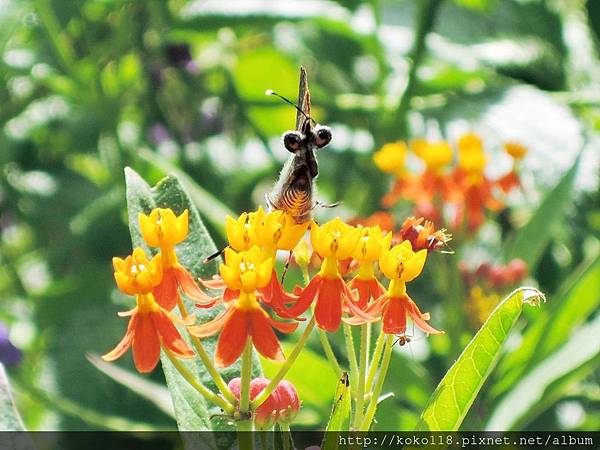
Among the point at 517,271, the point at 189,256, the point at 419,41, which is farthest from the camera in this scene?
the point at 419,41

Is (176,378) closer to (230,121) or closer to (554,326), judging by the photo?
(554,326)

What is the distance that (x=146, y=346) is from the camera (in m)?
1.20

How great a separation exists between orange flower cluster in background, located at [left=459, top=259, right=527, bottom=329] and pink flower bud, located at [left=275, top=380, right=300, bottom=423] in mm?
1120

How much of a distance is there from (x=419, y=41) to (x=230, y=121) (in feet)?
2.50

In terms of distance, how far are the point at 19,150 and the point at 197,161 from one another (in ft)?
1.81

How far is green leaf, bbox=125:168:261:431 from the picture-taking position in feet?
4.33

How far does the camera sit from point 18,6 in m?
2.24

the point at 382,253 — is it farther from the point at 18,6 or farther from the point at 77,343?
the point at 77,343

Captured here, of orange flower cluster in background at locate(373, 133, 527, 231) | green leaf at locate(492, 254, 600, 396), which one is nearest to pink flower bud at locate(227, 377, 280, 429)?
green leaf at locate(492, 254, 600, 396)

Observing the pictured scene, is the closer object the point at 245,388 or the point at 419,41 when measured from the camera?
the point at 245,388

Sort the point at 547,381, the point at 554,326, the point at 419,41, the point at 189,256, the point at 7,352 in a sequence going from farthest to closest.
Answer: the point at 419,41, the point at 7,352, the point at 554,326, the point at 547,381, the point at 189,256

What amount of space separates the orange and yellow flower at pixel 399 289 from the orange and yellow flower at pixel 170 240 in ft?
0.72

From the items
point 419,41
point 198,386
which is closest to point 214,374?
point 198,386

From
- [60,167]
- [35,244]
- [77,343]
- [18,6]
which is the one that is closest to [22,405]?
[77,343]
